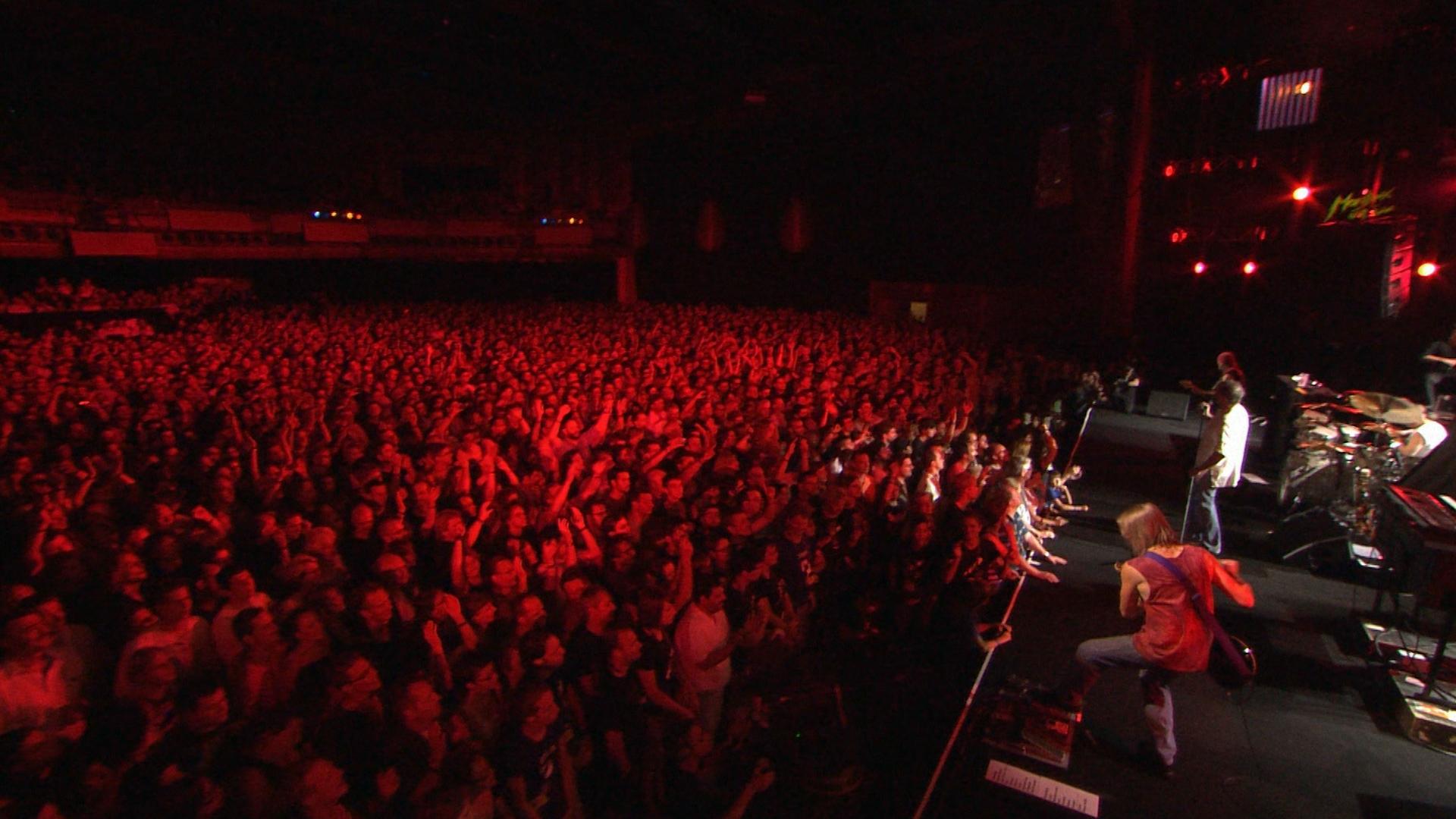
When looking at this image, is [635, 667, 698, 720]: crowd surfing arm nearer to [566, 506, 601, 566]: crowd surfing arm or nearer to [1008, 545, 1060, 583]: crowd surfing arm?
[566, 506, 601, 566]: crowd surfing arm

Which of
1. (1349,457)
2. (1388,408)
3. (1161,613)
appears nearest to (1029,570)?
(1161,613)

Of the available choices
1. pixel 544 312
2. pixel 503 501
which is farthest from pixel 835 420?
pixel 544 312

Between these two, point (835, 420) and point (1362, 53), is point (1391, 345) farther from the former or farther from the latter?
point (835, 420)

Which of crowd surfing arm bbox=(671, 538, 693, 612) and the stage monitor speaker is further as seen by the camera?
the stage monitor speaker

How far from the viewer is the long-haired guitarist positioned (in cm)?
291

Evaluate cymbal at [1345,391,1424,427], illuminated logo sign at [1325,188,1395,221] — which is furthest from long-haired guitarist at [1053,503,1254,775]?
illuminated logo sign at [1325,188,1395,221]

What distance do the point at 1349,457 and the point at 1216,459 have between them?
1.74m

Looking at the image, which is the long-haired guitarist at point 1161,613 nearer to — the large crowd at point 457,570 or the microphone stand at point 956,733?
the microphone stand at point 956,733

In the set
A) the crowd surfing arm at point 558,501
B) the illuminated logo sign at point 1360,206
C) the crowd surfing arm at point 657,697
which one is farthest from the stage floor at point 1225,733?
the illuminated logo sign at point 1360,206

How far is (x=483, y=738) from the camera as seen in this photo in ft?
8.21

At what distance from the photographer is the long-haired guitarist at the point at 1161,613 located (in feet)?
9.56

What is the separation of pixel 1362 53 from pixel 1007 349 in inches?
274

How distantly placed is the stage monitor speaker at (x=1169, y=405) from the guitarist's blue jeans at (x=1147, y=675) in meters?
8.50

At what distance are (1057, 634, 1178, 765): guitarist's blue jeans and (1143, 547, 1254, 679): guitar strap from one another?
227 millimetres
